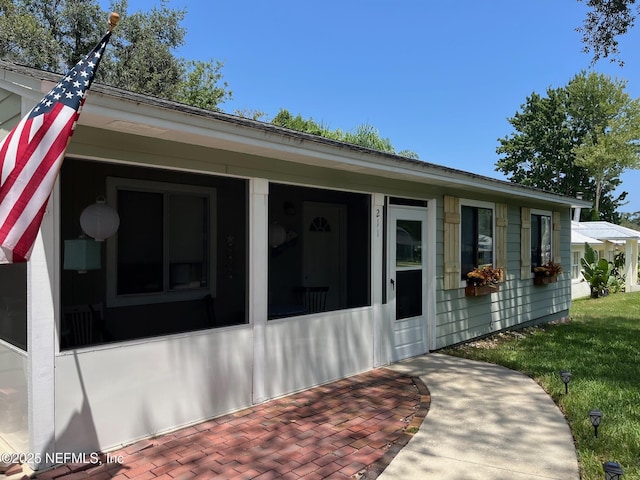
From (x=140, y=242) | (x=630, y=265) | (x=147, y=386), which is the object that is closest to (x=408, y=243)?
(x=140, y=242)

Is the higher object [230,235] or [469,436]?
[230,235]

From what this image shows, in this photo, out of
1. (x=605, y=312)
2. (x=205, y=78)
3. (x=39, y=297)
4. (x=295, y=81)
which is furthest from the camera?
(x=295, y=81)

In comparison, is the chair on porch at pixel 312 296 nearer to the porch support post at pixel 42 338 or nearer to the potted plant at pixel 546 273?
the porch support post at pixel 42 338

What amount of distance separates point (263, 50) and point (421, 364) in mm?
25915

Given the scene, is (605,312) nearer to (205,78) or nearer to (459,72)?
(459,72)

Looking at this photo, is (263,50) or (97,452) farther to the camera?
(263,50)

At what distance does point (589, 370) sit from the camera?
221 inches

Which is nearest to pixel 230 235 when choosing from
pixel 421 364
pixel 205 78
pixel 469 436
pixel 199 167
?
pixel 199 167

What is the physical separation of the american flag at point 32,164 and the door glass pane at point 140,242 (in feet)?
8.32

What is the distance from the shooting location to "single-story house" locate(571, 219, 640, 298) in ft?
56.9

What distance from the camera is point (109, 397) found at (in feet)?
10.7

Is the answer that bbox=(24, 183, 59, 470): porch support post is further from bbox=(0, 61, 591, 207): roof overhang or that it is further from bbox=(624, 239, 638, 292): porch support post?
bbox=(624, 239, 638, 292): porch support post

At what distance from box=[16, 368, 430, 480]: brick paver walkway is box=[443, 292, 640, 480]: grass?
1269 millimetres

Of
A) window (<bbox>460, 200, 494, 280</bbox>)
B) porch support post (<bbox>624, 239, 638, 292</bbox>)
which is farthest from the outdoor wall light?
porch support post (<bbox>624, 239, 638, 292</bbox>)
